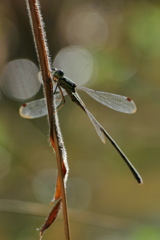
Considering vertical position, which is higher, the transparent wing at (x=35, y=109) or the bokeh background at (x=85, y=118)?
the bokeh background at (x=85, y=118)

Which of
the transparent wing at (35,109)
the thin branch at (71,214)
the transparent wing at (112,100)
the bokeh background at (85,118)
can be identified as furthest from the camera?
the bokeh background at (85,118)

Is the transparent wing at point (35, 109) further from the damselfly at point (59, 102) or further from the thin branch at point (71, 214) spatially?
the thin branch at point (71, 214)

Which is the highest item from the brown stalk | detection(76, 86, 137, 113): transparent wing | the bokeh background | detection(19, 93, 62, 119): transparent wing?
the bokeh background

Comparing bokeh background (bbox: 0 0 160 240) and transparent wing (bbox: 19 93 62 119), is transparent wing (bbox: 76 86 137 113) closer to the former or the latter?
transparent wing (bbox: 19 93 62 119)

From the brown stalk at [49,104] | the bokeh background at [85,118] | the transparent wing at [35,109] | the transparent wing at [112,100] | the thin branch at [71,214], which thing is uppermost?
the bokeh background at [85,118]

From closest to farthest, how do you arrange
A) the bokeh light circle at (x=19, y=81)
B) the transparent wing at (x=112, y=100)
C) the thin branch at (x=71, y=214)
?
the transparent wing at (x=112, y=100), the thin branch at (x=71, y=214), the bokeh light circle at (x=19, y=81)

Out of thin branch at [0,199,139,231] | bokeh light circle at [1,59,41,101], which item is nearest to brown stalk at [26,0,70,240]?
thin branch at [0,199,139,231]

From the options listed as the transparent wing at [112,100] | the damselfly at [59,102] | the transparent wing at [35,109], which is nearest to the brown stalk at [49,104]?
the damselfly at [59,102]

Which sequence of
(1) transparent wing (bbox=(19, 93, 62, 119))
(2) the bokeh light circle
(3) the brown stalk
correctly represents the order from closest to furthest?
(3) the brown stalk, (1) transparent wing (bbox=(19, 93, 62, 119)), (2) the bokeh light circle

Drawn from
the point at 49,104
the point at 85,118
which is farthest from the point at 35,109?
the point at 85,118
